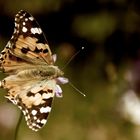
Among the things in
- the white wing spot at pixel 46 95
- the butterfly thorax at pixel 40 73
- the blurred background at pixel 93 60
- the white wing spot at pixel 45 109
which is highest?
the butterfly thorax at pixel 40 73

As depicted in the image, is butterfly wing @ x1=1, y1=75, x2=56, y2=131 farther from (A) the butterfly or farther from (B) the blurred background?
(B) the blurred background

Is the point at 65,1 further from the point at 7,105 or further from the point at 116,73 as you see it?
the point at 7,105

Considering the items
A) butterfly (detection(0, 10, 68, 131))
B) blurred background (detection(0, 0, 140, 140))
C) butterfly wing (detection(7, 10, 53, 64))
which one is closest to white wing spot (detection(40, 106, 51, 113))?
butterfly (detection(0, 10, 68, 131))

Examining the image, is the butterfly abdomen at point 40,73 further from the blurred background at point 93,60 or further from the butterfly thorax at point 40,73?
the blurred background at point 93,60

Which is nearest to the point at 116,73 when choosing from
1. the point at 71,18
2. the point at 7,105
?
the point at 71,18

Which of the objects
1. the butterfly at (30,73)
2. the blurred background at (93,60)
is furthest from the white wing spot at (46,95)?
the blurred background at (93,60)

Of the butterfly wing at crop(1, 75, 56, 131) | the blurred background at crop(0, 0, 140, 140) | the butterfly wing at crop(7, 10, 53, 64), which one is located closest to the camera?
the butterfly wing at crop(1, 75, 56, 131)

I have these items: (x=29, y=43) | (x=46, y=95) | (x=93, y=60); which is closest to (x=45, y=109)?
(x=46, y=95)

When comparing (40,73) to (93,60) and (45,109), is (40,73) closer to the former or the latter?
(45,109)
